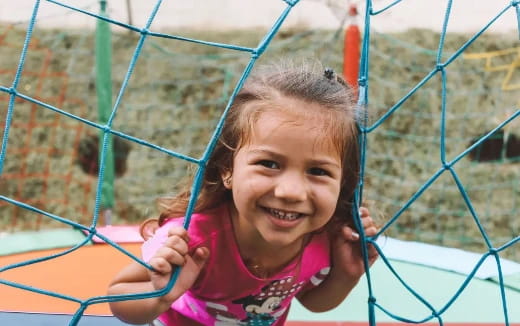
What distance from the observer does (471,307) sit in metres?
1.40

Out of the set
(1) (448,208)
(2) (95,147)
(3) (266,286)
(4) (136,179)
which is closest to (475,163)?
(1) (448,208)

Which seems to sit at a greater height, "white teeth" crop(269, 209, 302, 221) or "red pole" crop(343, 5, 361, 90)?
"red pole" crop(343, 5, 361, 90)

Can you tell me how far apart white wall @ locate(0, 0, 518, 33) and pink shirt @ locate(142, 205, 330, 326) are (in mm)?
1802

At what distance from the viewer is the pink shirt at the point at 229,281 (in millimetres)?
949

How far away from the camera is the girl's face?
2.68ft

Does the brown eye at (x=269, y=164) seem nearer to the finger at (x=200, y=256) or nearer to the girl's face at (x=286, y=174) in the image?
the girl's face at (x=286, y=174)

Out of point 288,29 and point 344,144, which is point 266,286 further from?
point 288,29

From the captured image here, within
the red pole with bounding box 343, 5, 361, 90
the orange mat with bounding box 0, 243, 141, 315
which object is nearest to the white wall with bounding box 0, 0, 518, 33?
the red pole with bounding box 343, 5, 361, 90

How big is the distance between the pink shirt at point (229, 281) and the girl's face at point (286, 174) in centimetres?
11

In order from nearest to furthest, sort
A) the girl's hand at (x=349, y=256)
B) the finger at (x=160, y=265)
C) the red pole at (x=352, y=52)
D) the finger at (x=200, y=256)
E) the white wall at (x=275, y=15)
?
the finger at (x=160, y=265), the finger at (x=200, y=256), the girl's hand at (x=349, y=256), the red pole at (x=352, y=52), the white wall at (x=275, y=15)

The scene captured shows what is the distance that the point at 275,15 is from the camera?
9.89 feet

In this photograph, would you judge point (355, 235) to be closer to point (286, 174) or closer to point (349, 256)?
point (349, 256)

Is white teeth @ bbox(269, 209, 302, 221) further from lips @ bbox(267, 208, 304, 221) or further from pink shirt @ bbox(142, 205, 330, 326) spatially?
pink shirt @ bbox(142, 205, 330, 326)

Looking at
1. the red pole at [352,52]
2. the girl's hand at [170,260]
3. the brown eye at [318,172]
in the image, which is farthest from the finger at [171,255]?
the red pole at [352,52]
